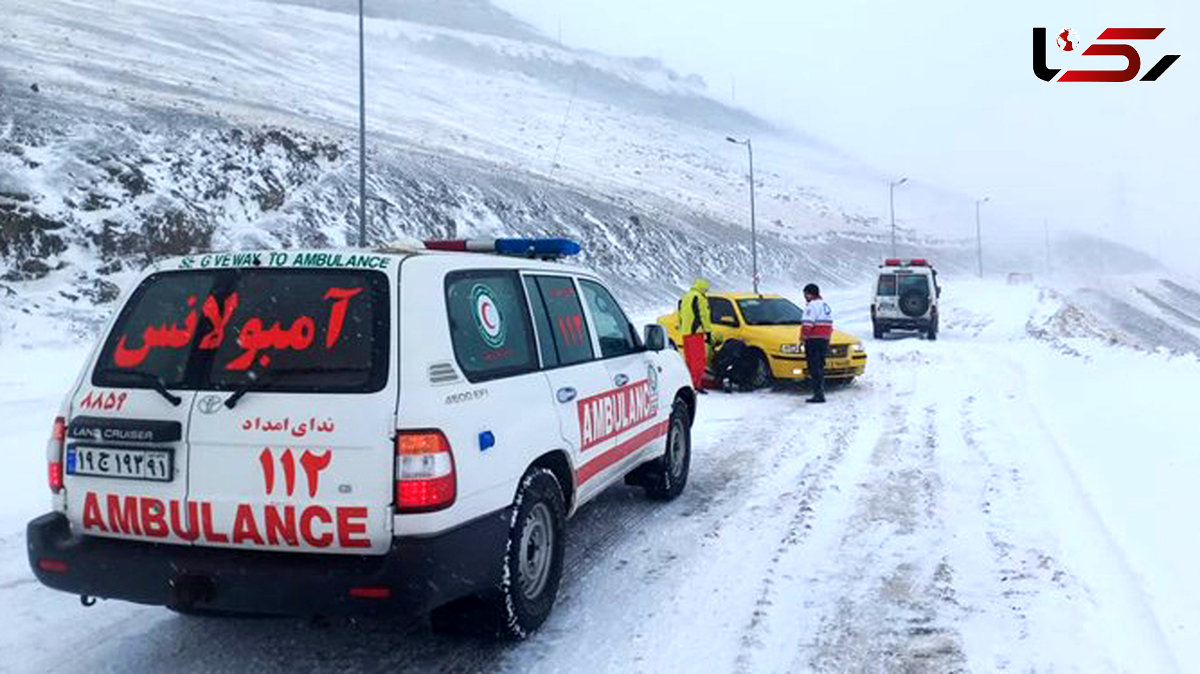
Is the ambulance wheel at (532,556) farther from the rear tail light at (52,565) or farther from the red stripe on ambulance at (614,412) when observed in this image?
the rear tail light at (52,565)

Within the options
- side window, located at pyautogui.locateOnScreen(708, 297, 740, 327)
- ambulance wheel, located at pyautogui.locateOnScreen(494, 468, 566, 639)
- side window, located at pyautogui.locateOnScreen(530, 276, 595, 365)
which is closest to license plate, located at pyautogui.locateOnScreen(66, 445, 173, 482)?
ambulance wheel, located at pyautogui.locateOnScreen(494, 468, 566, 639)

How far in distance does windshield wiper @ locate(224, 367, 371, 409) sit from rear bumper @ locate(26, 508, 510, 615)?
64 centimetres

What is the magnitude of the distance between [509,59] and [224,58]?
189 ft

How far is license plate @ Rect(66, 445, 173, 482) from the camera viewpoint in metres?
3.79

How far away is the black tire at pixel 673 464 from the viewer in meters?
7.00

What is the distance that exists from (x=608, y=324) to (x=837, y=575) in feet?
6.96

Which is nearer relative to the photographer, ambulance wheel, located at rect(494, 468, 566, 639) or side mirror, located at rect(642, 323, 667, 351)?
ambulance wheel, located at rect(494, 468, 566, 639)

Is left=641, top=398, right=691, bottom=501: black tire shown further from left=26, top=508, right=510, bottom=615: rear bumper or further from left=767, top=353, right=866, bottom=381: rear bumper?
left=767, top=353, right=866, bottom=381: rear bumper

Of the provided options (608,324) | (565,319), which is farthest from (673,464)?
(565,319)

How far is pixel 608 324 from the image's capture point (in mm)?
6129

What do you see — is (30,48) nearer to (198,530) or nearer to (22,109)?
(22,109)

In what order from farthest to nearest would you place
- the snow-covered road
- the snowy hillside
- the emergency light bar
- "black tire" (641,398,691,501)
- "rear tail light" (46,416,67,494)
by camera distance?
the snowy hillside, "black tire" (641,398,691,501), the emergency light bar, the snow-covered road, "rear tail light" (46,416,67,494)

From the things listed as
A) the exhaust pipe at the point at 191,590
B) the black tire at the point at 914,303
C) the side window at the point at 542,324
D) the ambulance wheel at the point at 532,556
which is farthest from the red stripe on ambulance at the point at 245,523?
the black tire at the point at 914,303

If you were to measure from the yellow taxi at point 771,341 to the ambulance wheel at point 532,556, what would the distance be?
8.77 meters
